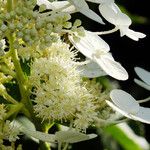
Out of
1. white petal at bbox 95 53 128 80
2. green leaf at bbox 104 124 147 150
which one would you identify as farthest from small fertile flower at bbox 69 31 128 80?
green leaf at bbox 104 124 147 150

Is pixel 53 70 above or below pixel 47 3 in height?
below

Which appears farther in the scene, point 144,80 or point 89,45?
point 144,80

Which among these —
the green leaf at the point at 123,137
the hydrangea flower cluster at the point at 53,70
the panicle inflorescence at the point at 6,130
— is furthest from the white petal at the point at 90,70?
the green leaf at the point at 123,137

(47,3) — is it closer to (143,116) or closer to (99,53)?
(99,53)

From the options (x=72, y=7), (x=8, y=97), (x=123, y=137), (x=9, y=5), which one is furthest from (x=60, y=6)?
(x=123, y=137)

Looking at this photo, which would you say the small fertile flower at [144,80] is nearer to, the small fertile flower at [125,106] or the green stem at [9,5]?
the small fertile flower at [125,106]

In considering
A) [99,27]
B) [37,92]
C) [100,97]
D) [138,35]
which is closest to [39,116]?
[37,92]

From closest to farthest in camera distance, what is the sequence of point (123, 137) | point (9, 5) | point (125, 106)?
point (9, 5) < point (125, 106) < point (123, 137)
